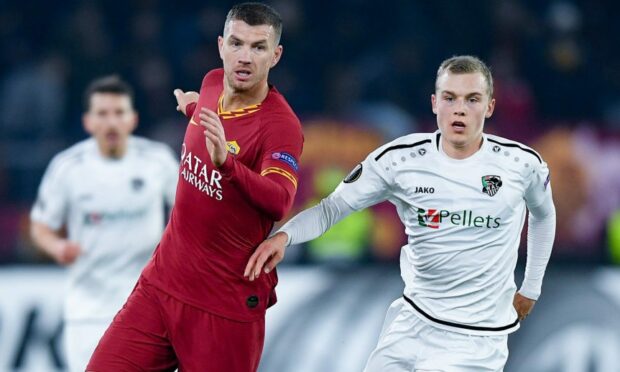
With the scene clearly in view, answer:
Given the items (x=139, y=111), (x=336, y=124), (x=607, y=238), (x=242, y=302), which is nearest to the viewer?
(x=242, y=302)

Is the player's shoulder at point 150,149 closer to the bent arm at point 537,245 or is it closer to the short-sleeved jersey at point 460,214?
the short-sleeved jersey at point 460,214

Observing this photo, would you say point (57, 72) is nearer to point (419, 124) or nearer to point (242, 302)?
point (419, 124)

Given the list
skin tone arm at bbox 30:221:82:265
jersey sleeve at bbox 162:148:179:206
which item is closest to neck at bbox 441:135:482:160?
skin tone arm at bbox 30:221:82:265

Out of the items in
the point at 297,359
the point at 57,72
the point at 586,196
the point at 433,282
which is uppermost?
the point at 57,72

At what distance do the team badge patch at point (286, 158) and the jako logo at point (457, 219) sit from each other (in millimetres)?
679

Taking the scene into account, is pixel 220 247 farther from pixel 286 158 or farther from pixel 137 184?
pixel 137 184

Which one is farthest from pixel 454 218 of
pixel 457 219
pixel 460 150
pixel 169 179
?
pixel 169 179

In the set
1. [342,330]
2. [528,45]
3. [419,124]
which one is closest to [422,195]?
[342,330]

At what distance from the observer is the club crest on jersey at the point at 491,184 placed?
506 cm

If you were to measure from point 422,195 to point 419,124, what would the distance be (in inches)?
225

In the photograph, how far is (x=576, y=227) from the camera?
938 cm

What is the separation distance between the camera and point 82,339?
22.6 feet

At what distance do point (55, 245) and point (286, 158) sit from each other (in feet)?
8.24

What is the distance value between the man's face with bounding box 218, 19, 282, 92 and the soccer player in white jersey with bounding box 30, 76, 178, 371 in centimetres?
232
